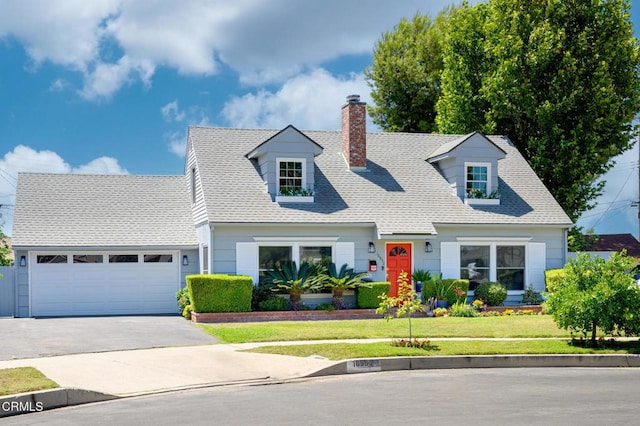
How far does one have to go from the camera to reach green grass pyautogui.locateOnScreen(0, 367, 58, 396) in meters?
11.4

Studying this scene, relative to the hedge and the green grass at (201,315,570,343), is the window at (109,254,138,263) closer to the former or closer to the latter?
the green grass at (201,315,570,343)

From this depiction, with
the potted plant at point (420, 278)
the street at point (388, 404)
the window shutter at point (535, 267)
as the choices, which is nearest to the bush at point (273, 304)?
the potted plant at point (420, 278)

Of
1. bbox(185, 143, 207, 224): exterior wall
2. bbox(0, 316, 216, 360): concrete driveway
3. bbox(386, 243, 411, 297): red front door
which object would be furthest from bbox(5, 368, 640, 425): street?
bbox(185, 143, 207, 224): exterior wall

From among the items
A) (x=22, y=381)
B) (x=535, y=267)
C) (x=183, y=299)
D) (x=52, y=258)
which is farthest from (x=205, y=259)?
(x=22, y=381)

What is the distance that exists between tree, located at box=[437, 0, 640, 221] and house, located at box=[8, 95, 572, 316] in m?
5.28

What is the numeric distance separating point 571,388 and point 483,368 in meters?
2.79

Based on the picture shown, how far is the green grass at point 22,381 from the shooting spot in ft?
37.4

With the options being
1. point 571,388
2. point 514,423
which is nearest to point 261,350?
point 571,388

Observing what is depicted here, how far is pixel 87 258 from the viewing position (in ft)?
86.8

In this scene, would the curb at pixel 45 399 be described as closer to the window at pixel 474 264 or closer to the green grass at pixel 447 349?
the green grass at pixel 447 349

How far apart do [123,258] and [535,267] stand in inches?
580

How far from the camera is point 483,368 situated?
49.9 feet

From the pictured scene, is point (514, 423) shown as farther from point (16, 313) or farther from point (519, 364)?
point (16, 313)

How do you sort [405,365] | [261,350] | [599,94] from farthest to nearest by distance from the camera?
[599,94]
[261,350]
[405,365]
